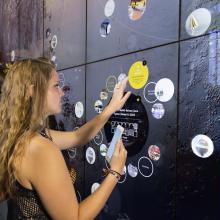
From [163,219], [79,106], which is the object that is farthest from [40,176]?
[79,106]

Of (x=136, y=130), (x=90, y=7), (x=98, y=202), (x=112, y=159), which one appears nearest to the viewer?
(x=98, y=202)

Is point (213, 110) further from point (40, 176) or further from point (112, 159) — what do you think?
point (40, 176)

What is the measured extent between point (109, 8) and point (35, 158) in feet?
5.37

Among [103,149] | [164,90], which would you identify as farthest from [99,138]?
→ [164,90]

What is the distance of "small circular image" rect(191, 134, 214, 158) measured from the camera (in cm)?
160

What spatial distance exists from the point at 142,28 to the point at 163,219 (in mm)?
1248

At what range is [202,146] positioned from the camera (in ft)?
5.38

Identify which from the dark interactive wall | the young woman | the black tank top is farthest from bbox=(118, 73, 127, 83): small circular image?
the black tank top

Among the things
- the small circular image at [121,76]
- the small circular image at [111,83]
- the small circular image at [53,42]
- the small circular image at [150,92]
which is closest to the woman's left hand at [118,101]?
the small circular image at [150,92]

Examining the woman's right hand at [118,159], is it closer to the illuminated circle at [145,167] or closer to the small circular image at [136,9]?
the illuminated circle at [145,167]

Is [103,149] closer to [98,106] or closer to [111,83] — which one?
[98,106]

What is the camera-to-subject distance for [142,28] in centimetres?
212

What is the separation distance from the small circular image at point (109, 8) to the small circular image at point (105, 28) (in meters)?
0.06

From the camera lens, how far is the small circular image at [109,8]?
243cm
